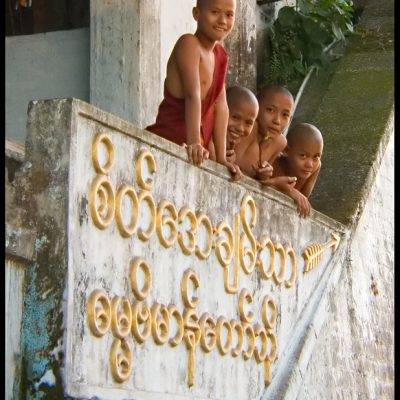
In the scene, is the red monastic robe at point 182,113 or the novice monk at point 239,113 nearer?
the red monastic robe at point 182,113

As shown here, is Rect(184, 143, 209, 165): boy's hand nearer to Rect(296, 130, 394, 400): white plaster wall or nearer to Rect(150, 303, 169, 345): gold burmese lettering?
Rect(150, 303, 169, 345): gold burmese lettering

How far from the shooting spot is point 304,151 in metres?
8.00

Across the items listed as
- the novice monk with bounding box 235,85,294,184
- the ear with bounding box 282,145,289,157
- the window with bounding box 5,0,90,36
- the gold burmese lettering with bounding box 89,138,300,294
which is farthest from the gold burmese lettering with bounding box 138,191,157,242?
the window with bounding box 5,0,90,36

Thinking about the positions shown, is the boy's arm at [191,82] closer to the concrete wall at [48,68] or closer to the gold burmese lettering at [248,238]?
the gold burmese lettering at [248,238]

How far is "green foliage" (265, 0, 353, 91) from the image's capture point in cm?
1057

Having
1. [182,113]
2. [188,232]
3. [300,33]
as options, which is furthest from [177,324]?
[300,33]

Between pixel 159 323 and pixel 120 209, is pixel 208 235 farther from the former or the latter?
pixel 120 209

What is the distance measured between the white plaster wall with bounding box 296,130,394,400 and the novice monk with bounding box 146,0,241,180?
172 cm

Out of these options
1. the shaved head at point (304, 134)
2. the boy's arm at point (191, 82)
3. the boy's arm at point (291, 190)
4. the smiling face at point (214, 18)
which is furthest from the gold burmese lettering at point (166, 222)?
the shaved head at point (304, 134)

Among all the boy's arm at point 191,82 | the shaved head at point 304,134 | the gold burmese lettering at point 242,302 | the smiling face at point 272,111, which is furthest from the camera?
the shaved head at point 304,134

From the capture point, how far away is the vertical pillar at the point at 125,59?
320 inches

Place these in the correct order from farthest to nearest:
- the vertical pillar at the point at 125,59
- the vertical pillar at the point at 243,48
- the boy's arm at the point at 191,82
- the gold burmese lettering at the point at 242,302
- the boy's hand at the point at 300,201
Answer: the vertical pillar at the point at 243,48
the vertical pillar at the point at 125,59
the boy's hand at the point at 300,201
the gold burmese lettering at the point at 242,302
the boy's arm at the point at 191,82

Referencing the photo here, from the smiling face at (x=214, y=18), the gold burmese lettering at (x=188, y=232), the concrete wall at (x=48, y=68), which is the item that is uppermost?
the concrete wall at (x=48, y=68)
